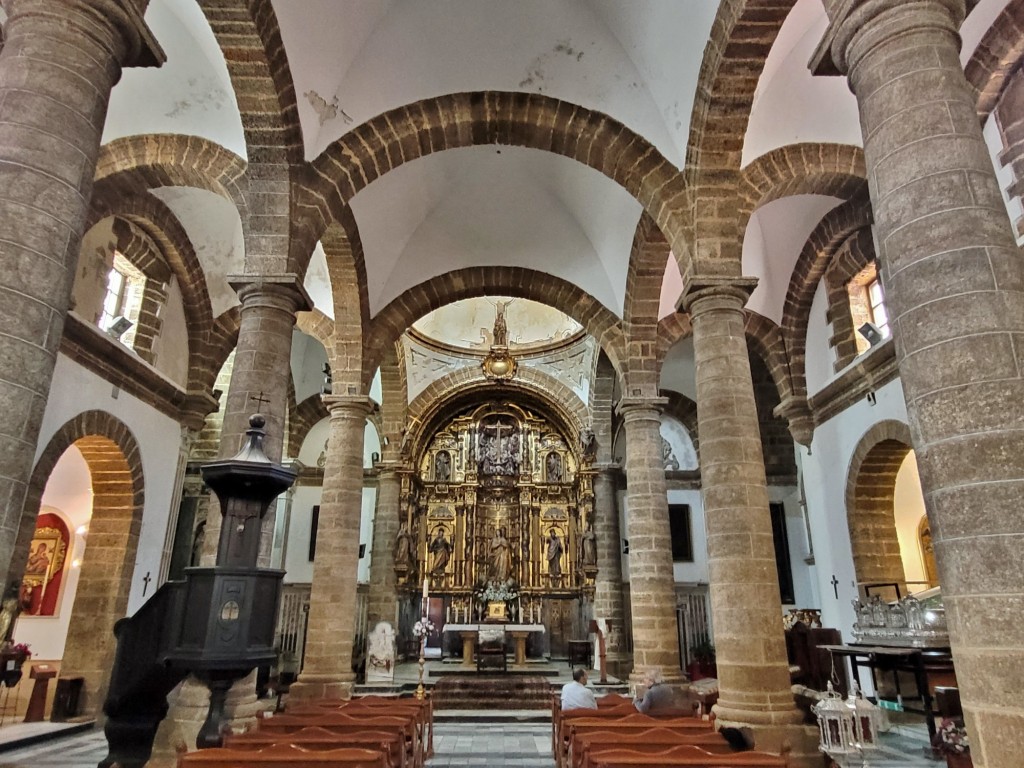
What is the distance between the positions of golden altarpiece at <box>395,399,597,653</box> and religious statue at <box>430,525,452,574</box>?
3 cm

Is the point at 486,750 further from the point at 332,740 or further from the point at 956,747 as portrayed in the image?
the point at 956,747

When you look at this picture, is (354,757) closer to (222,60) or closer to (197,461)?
(222,60)

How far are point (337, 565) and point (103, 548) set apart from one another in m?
3.86

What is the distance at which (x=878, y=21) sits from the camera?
3746 millimetres

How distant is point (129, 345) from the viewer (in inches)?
441

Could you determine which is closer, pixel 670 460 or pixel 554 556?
pixel 554 556

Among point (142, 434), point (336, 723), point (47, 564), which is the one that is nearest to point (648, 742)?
point (336, 723)

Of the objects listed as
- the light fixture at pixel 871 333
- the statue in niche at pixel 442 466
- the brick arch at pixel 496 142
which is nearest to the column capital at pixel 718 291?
the brick arch at pixel 496 142

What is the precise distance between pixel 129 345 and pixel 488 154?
22.1 feet

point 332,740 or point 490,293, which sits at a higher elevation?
point 490,293

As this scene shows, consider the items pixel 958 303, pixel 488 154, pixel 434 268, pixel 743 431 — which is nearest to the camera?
pixel 958 303

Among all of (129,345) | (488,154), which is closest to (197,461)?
(129,345)

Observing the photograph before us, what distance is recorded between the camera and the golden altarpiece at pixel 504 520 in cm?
1792

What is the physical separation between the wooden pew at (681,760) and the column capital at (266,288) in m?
5.41
